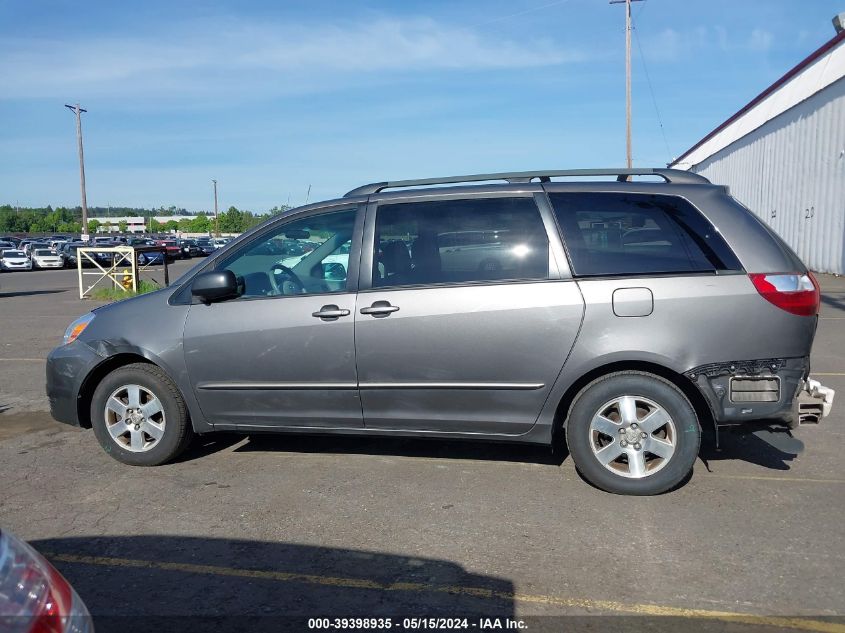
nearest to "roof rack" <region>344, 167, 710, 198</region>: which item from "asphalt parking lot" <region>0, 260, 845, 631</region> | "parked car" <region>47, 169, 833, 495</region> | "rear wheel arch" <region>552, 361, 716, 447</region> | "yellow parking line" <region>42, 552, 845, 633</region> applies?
"parked car" <region>47, 169, 833, 495</region>

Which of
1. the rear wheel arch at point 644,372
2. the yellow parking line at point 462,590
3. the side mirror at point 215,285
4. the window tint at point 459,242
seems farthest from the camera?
the side mirror at point 215,285

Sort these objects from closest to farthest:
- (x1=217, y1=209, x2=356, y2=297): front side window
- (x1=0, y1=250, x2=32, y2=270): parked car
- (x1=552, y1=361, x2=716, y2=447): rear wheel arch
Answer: (x1=552, y1=361, x2=716, y2=447): rear wheel arch
(x1=217, y1=209, x2=356, y2=297): front side window
(x1=0, y1=250, x2=32, y2=270): parked car

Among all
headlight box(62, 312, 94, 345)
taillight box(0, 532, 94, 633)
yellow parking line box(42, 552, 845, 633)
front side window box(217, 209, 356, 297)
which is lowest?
yellow parking line box(42, 552, 845, 633)

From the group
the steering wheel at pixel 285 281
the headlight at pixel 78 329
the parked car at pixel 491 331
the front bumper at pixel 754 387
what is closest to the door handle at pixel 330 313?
the parked car at pixel 491 331

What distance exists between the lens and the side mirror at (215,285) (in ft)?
16.7

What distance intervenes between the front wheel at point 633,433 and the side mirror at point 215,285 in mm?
2363

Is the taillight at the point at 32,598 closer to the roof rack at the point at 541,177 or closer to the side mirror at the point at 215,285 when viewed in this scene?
the side mirror at the point at 215,285

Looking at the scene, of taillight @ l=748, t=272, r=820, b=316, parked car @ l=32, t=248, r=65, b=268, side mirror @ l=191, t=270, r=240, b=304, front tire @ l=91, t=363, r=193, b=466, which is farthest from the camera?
parked car @ l=32, t=248, r=65, b=268

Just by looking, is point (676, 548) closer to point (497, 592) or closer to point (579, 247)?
point (497, 592)

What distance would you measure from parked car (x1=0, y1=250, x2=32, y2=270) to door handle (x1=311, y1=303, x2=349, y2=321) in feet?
145

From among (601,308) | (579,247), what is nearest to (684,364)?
(601,308)

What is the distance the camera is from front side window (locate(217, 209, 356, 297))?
5.21 m

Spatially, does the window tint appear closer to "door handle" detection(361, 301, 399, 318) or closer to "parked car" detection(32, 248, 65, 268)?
"door handle" detection(361, 301, 399, 318)

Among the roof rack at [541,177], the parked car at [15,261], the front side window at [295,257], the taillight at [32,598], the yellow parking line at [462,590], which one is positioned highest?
the roof rack at [541,177]
